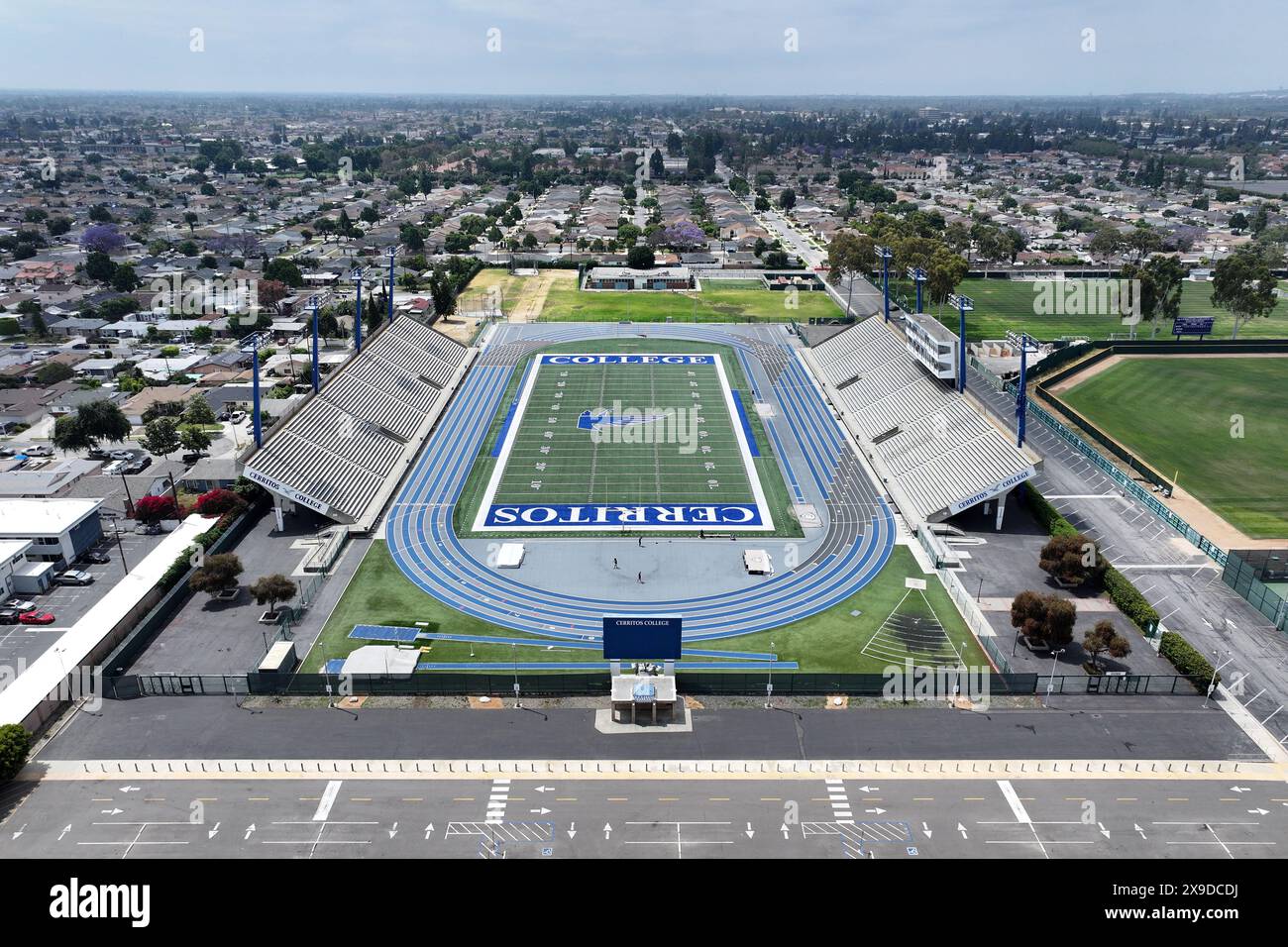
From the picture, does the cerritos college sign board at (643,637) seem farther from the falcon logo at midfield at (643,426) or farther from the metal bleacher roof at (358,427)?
the falcon logo at midfield at (643,426)

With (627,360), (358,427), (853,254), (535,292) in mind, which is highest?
(853,254)

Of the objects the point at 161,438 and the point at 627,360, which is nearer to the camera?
the point at 161,438

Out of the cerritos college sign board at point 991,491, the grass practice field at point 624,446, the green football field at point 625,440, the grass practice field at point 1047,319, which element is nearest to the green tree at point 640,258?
the grass practice field at point 1047,319

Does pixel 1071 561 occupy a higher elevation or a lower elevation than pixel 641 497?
lower

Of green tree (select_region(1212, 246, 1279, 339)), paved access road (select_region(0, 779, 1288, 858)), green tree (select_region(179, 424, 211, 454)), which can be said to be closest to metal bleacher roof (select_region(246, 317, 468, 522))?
green tree (select_region(179, 424, 211, 454))

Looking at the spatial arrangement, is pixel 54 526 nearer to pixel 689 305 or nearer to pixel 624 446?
pixel 624 446

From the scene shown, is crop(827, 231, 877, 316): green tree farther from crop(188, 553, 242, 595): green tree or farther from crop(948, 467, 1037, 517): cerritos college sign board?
crop(188, 553, 242, 595): green tree

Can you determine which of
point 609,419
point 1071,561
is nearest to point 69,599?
point 609,419
